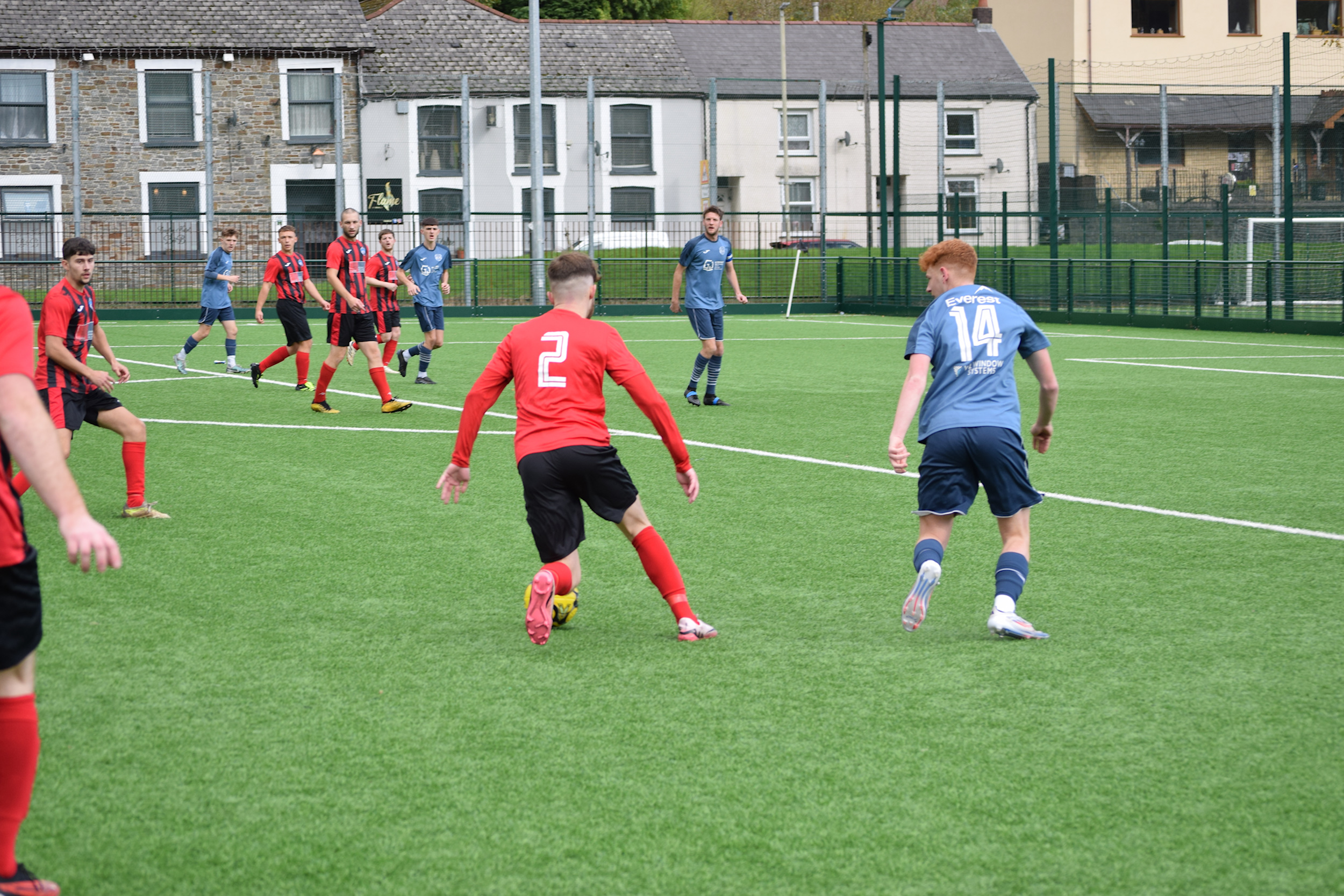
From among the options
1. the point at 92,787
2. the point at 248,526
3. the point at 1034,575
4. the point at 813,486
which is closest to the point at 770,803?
the point at 92,787

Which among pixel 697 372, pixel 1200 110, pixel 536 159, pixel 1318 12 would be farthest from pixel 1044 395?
pixel 1318 12

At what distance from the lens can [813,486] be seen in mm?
9680

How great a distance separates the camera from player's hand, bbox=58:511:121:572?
3092 millimetres

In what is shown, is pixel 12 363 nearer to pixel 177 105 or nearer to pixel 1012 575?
pixel 1012 575

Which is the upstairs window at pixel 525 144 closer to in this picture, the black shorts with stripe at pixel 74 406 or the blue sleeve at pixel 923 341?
the black shorts with stripe at pixel 74 406

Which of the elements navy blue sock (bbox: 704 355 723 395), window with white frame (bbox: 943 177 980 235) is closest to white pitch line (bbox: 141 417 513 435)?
navy blue sock (bbox: 704 355 723 395)

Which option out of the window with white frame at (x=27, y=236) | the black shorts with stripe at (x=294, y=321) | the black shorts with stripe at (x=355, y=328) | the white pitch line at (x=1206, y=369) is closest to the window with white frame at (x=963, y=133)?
the window with white frame at (x=27, y=236)

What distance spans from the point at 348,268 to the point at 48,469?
38.7ft

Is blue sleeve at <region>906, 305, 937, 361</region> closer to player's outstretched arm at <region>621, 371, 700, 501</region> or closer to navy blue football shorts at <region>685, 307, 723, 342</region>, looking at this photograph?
player's outstretched arm at <region>621, 371, 700, 501</region>

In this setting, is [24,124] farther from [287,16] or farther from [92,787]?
[92,787]

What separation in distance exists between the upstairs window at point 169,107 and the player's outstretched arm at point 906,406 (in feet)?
122

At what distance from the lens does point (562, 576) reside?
5797 mm

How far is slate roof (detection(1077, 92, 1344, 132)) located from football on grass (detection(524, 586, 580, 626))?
26.8 m

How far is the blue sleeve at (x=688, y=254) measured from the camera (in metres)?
14.9
